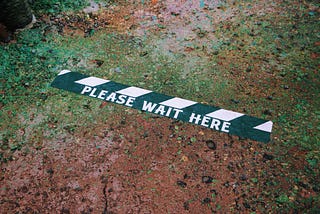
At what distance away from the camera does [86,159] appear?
287cm

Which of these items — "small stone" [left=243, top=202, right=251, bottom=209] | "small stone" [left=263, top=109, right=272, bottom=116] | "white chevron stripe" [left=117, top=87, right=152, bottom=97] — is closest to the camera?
"small stone" [left=243, top=202, right=251, bottom=209]

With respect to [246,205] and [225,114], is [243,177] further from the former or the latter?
[225,114]

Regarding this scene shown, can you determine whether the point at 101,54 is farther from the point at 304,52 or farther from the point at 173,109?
the point at 304,52

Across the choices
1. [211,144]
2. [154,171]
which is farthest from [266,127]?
[154,171]

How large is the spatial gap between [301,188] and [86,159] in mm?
2036

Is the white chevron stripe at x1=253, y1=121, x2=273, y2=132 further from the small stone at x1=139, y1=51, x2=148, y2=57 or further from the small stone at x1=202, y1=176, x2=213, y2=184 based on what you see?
the small stone at x1=139, y1=51, x2=148, y2=57

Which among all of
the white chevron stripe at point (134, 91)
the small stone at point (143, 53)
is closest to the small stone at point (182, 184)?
the white chevron stripe at point (134, 91)

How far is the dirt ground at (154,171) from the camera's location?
2.61 m

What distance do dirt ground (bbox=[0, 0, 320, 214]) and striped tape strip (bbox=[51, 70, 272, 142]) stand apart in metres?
0.10

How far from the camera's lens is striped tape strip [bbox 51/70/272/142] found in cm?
309

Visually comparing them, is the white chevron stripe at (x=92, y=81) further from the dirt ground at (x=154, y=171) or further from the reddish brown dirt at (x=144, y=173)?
the reddish brown dirt at (x=144, y=173)

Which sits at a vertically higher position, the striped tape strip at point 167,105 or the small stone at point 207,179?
the striped tape strip at point 167,105

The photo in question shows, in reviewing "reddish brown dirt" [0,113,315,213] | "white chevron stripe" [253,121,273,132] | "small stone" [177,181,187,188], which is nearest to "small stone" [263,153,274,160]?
"reddish brown dirt" [0,113,315,213]

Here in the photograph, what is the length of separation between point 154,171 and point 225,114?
101 cm
